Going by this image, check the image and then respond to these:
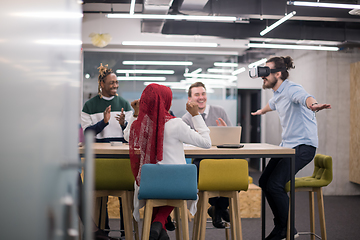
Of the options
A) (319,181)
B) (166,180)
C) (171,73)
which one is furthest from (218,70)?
(166,180)

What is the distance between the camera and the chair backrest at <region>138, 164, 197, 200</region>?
1.94 meters

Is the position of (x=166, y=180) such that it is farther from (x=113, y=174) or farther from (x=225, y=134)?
(x=225, y=134)

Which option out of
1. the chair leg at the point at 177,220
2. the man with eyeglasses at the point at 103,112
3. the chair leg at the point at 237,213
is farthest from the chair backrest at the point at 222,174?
the man with eyeglasses at the point at 103,112

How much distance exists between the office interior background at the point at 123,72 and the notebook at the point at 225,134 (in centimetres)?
140

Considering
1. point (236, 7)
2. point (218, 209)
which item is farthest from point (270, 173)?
point (236, 7)

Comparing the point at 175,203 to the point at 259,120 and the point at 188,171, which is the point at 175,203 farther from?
the point at 259,120

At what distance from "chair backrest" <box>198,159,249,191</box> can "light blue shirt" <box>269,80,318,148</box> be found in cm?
69

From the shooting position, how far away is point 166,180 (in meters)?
1.94

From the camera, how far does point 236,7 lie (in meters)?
4.95

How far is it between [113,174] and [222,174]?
2.50 ft

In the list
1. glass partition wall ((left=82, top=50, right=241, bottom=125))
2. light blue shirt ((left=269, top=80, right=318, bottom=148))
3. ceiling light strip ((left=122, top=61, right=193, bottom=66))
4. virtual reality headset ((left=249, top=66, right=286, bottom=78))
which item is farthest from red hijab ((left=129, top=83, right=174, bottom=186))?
ceiling light strip ((left=122, top=61, right=193, bottom=66))

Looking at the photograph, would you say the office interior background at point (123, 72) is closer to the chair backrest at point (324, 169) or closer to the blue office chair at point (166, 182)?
the blue office chair at point (166, 182)

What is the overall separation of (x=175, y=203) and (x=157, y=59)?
5.03 metres

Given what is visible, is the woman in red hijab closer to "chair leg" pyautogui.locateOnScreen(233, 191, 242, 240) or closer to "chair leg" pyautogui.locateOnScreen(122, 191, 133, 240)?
"chair leg" pyautogui.locateOnScreen(122, 191, 133, 240)
